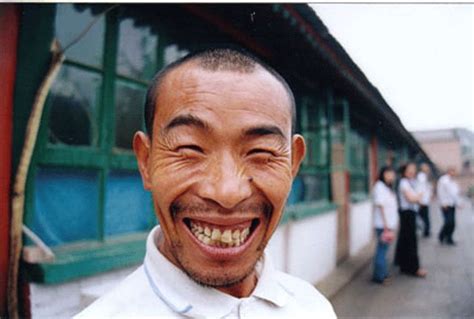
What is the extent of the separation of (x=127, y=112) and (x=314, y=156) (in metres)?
1.99

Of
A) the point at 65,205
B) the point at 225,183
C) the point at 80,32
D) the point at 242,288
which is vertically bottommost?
the point at 242,288

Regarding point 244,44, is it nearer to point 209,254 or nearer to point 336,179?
point 209,254

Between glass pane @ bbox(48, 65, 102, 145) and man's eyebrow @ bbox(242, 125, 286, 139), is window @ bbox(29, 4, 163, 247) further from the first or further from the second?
man's eyebrow @ bbox(242, 125, 286, 139)

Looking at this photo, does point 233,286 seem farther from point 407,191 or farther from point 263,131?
point 407,191

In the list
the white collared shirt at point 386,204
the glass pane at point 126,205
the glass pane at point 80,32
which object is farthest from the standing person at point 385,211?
the glass pane at point 80,32

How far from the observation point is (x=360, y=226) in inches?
183

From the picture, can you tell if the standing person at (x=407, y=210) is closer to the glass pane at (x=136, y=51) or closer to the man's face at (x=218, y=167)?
the glass pane at (x=136, y=51)

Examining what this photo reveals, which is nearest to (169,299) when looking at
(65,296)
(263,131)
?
(263,131)

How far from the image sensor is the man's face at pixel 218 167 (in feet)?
2.17

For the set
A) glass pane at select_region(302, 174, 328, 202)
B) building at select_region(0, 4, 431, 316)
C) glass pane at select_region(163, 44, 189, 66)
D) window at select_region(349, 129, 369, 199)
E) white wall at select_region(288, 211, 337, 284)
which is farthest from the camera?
window at select_region(349, 129, 369, 199)

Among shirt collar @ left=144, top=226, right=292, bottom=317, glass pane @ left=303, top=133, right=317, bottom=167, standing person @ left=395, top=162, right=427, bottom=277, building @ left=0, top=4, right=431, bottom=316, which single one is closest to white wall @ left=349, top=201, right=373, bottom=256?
standing person @ left=395, top=162, right=427, bottom=277

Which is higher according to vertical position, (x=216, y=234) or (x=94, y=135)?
(x=94, y=135)

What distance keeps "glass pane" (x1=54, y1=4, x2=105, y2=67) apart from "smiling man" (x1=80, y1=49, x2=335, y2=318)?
604 mm

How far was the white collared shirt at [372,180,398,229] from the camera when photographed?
2764 mm
